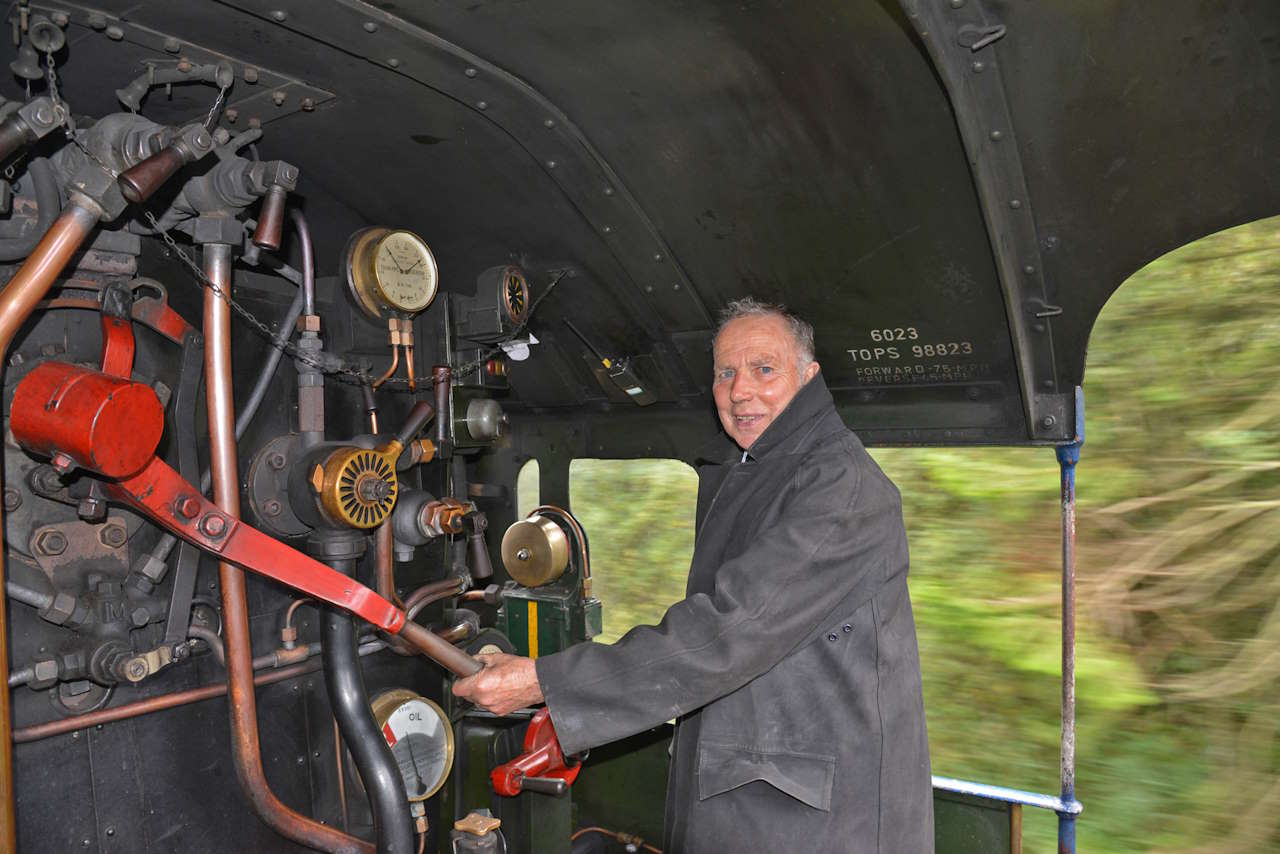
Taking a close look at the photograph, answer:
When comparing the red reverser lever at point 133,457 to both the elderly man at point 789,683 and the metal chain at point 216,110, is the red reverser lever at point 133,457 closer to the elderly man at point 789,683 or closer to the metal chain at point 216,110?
the elderly man at point 789,683

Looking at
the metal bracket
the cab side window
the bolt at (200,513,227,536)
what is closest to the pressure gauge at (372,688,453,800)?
the bolt at (200,513,227,536)

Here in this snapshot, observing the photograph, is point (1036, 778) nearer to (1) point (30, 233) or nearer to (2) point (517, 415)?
(2) point (517, 415)

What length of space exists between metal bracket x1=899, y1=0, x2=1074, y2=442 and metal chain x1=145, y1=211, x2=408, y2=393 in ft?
5.84

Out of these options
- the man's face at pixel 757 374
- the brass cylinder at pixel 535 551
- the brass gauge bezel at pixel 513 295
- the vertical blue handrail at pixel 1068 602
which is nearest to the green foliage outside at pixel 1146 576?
the brass cylinder at pixel 535 551

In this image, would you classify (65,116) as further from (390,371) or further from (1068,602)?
(1068,602)

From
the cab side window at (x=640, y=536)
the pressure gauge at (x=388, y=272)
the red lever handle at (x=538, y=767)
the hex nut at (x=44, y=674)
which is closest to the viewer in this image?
the hex nut at (x=44, y=674)

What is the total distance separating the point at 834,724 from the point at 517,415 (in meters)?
2.11

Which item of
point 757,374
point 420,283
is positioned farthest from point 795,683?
point 420,283

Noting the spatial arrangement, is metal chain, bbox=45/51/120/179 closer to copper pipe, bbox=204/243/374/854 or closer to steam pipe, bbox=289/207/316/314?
copper pipe, bbox=204/243/374/854

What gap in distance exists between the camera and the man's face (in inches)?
94.3

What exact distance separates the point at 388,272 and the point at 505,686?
1425mm

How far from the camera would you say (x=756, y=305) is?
100 inches

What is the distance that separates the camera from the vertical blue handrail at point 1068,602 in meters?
2.44

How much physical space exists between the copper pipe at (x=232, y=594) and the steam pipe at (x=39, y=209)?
336mm
